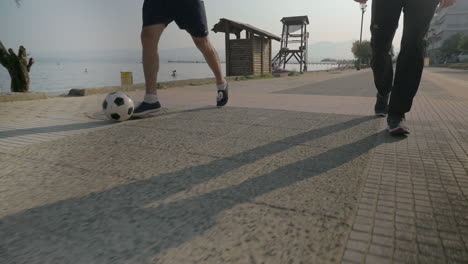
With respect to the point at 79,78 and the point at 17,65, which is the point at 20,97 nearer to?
the point at 17,65

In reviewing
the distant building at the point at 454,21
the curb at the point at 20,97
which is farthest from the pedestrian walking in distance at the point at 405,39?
the distant building at the point at 454,21

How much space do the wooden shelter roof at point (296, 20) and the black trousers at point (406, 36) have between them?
39018 millimetres

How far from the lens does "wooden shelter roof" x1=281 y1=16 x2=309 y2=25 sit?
39003 millimetres

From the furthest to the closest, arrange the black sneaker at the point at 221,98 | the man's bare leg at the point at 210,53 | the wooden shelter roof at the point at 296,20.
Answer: the wooden shelter roof at the point at 296,20 → the black sneaker at the point at 221,98 → the man's bare leg at the point at 210,53

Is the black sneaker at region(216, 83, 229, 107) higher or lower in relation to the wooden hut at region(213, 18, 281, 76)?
lower

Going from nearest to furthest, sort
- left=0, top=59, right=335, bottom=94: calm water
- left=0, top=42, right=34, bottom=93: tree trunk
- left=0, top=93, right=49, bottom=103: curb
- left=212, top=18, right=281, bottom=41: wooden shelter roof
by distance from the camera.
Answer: left=0, top=93, right=49, bottom=103: curb < left=0, top=42, right=34, bottom=93: tree trunk < left=212, top=18, right=281, bottom=41: wooden shelter roof < left=0, top=59, right=335, bottom=94: calm water

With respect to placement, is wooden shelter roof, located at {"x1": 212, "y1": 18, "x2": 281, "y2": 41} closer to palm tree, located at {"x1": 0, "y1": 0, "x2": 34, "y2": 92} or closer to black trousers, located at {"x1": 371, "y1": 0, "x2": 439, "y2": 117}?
palm tree, located at {"x1": 0, "y1": 0, "x2": 34, "y2": 92}

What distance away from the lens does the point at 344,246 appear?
1.08 metres

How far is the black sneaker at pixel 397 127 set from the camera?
104 inches

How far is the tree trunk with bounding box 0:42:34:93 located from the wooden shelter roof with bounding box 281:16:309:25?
35194mm

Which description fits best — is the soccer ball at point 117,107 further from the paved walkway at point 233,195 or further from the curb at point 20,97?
the curb at point 20,97

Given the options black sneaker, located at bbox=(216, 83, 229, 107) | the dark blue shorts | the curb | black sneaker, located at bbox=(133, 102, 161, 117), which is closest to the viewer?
the dark blue shorts

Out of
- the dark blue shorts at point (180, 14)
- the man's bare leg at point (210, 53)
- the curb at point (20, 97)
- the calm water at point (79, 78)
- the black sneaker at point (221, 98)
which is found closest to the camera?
the dark blue shorts at point (180, 14)

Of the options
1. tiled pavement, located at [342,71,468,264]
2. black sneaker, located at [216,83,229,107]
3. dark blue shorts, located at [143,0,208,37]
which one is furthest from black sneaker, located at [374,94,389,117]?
dark blue shorts, located at [143,0,208,37]
